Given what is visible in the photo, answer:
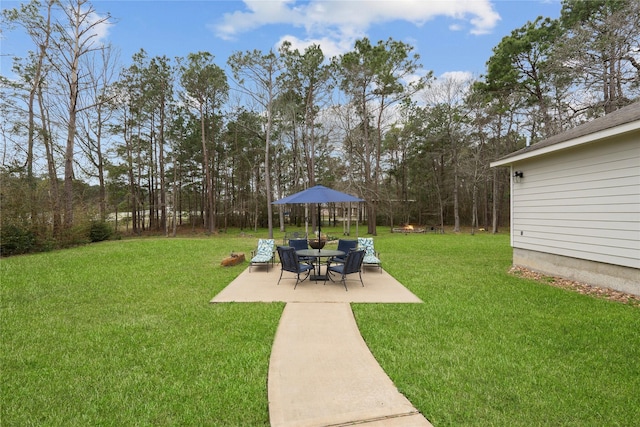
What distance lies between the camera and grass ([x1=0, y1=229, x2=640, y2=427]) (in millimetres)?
2305

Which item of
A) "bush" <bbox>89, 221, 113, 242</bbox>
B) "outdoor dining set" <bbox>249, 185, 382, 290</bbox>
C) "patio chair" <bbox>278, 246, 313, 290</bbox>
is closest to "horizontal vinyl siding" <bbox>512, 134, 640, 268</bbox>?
"outdoor dining set" <bbox>249, 185, 382, 290</bbox>

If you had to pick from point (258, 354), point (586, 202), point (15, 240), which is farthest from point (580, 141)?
point (15, 240)

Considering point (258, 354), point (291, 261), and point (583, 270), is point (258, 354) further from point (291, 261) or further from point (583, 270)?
point (583, 270)

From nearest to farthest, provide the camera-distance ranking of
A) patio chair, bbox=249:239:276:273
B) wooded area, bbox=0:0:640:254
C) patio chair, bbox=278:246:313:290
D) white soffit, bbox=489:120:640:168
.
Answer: white soffit, bbox=489:120:640:168, patio chair, bbox=278:246:313:290, patio chair, bbox=249:239:276:273, wooded area, bbox=0:0:640:254

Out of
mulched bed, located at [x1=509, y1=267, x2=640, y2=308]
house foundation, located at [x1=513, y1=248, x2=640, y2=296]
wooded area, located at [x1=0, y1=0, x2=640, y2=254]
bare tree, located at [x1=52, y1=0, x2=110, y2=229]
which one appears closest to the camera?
mulched bed, located at [x1=509, y1=267, x2=640, y2=308]

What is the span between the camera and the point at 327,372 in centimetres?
287

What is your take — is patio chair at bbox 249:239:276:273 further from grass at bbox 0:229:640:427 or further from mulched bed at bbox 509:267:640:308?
mulched bed at bbox 509:267:640:308

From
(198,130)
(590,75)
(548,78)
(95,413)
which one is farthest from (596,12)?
(198,130)

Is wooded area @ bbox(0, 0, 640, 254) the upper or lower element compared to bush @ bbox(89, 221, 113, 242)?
upper

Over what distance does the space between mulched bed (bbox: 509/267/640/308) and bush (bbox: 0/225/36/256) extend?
1541cm

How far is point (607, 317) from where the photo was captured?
4355 mm

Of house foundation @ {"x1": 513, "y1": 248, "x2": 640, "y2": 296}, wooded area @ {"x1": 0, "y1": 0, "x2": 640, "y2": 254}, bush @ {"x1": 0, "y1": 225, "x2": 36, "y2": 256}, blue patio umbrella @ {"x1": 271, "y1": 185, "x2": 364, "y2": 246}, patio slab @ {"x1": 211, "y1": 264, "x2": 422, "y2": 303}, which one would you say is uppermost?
wooded area @ {"x1": 0, "y1": 0, "x2": 640, "y2": 254}

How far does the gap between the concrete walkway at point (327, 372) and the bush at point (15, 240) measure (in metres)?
9.77

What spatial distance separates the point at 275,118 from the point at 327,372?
23491mm
